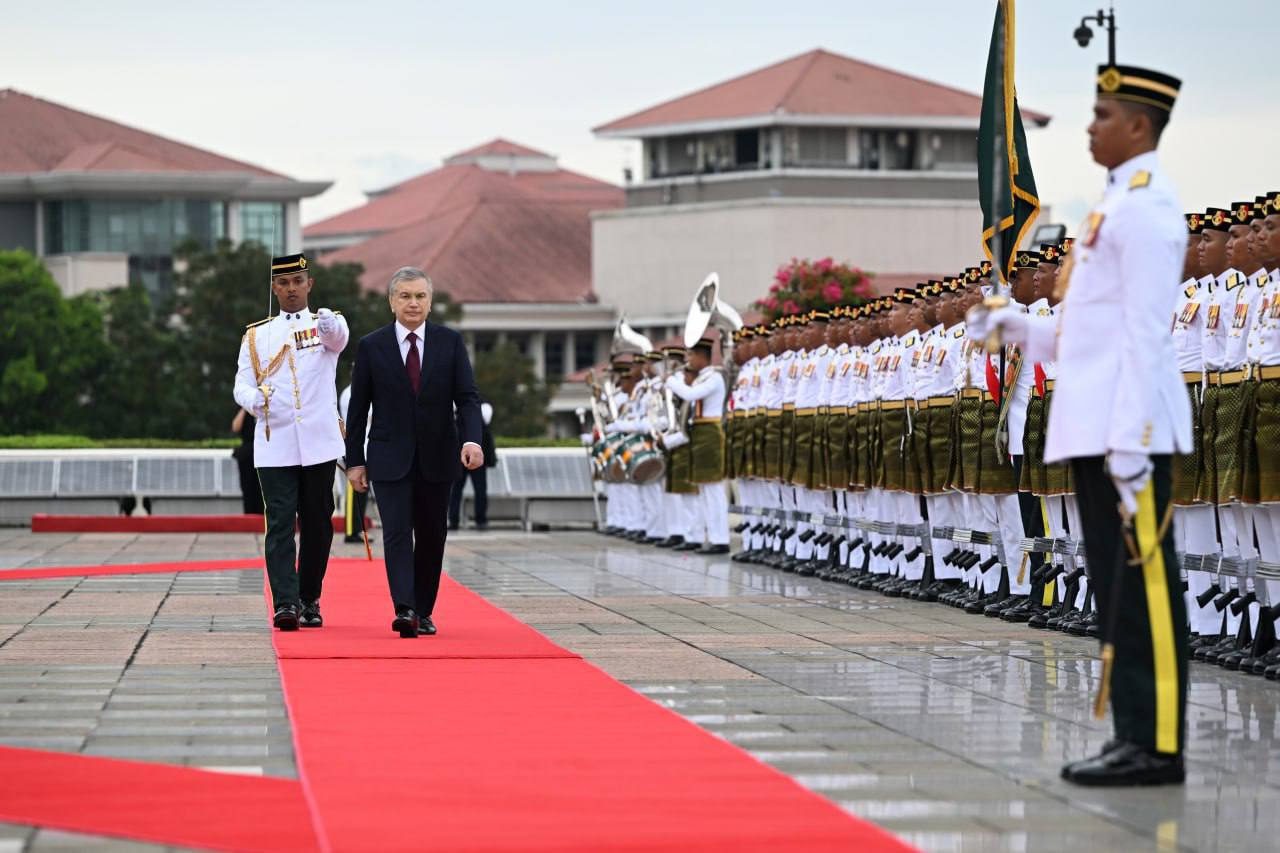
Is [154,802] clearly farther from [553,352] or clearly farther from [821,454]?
[553,352]

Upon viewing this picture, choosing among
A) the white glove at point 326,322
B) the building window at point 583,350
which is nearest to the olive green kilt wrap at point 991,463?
the white glove at point 326,322

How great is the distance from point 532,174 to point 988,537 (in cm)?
14213

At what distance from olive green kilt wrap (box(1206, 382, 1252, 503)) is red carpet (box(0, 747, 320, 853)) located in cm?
561

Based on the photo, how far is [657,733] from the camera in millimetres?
8586

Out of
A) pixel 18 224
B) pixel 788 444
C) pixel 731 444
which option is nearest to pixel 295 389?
pixel 788 444

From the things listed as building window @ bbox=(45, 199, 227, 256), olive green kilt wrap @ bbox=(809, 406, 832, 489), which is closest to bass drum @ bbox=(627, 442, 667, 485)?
olive green kilt wrap @ bbox=(809, 406, 832, 489)

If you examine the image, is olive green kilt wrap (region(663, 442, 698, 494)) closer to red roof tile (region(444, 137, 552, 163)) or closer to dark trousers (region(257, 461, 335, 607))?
dark trousers (region(257, 461, 335, 607))

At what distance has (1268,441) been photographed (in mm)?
10906

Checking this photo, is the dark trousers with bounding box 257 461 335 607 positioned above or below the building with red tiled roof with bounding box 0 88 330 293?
below

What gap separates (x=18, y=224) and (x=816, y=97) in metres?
37.7

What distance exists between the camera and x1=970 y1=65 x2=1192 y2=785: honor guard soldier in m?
7.67

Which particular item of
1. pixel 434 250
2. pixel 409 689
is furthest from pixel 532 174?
pixel 409 689

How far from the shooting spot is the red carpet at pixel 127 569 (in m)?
18.1

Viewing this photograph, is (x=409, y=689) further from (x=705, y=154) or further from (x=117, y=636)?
(x=705, y=154)
